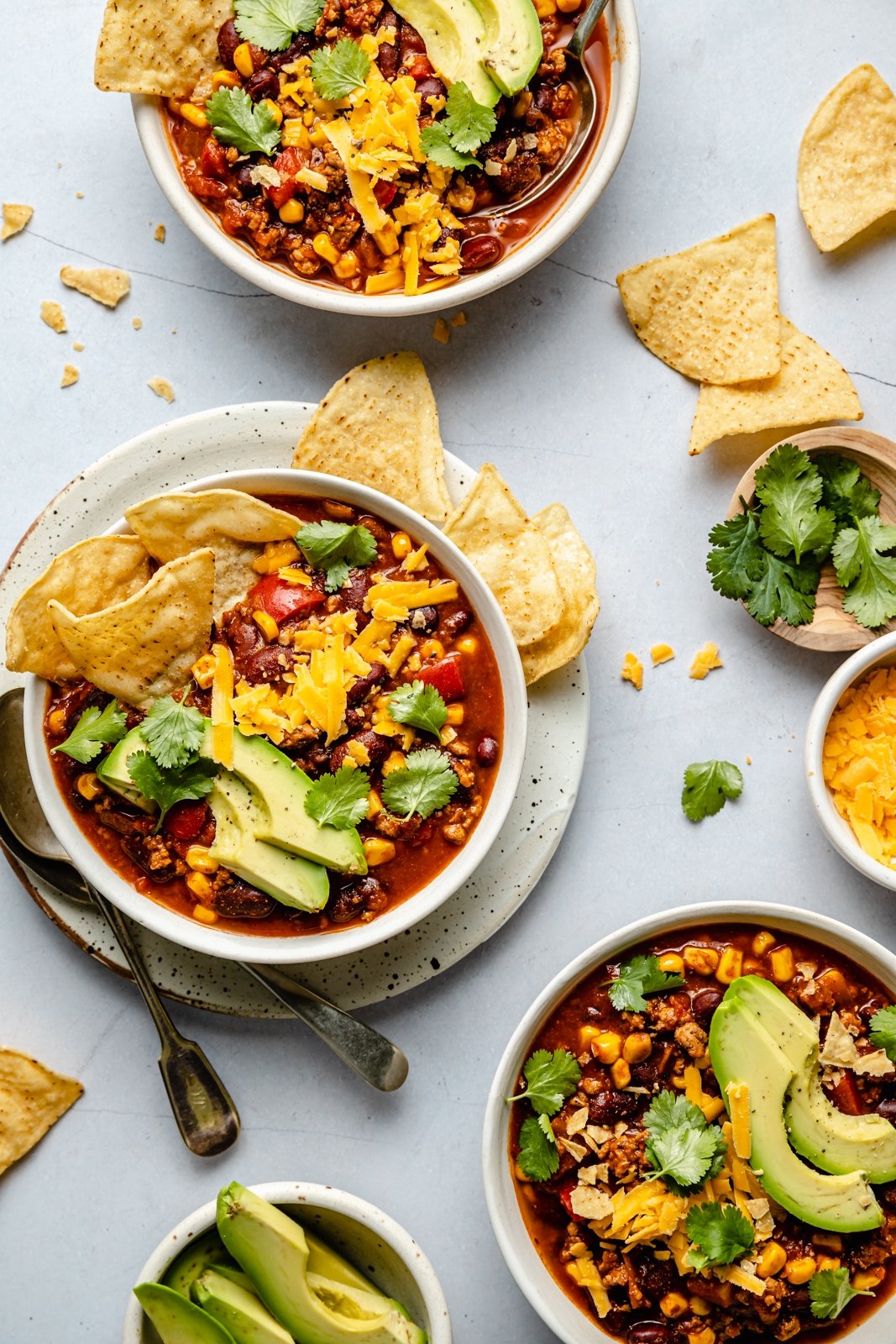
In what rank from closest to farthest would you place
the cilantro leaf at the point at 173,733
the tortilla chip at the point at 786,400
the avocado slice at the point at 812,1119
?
1. the cilantro leaf at the point at 173,733
2. the avocado slice at the point at 812,1119
3. the tortilla chip at the point at 786,400

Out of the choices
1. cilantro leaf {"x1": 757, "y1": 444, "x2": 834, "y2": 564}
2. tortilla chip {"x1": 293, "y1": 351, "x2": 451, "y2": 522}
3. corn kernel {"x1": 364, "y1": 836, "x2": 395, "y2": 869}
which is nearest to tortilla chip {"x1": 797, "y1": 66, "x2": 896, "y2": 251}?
cilantro leaf {"x1": 757, "y1": 444, "x2": 834, "y2": 564}

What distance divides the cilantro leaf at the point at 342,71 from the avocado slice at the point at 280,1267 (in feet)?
9.52

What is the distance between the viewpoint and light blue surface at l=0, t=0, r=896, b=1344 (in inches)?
140

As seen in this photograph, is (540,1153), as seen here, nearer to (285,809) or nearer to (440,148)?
(285,809)

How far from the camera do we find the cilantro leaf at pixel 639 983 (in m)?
3.19

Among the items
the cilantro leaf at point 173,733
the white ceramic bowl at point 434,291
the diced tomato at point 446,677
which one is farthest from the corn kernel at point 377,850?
the white ceramic bowl at point 434,291

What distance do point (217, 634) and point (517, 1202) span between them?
68.9 inches

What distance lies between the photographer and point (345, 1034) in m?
3.34

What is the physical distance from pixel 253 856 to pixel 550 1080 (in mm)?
1018

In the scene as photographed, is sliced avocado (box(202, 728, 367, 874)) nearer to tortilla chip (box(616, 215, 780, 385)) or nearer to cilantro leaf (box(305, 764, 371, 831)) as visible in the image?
cilantro leaf (box(305, 764, 371, 831))

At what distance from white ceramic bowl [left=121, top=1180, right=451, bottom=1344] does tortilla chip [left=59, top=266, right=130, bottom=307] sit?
8.49 ft

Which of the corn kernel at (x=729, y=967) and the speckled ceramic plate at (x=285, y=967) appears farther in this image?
the speckled ceramic plate at (x=285, y=967)

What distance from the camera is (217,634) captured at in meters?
3.13

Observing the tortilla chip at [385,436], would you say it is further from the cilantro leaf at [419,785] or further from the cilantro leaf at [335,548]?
the cilantro leaf at [419,785]
